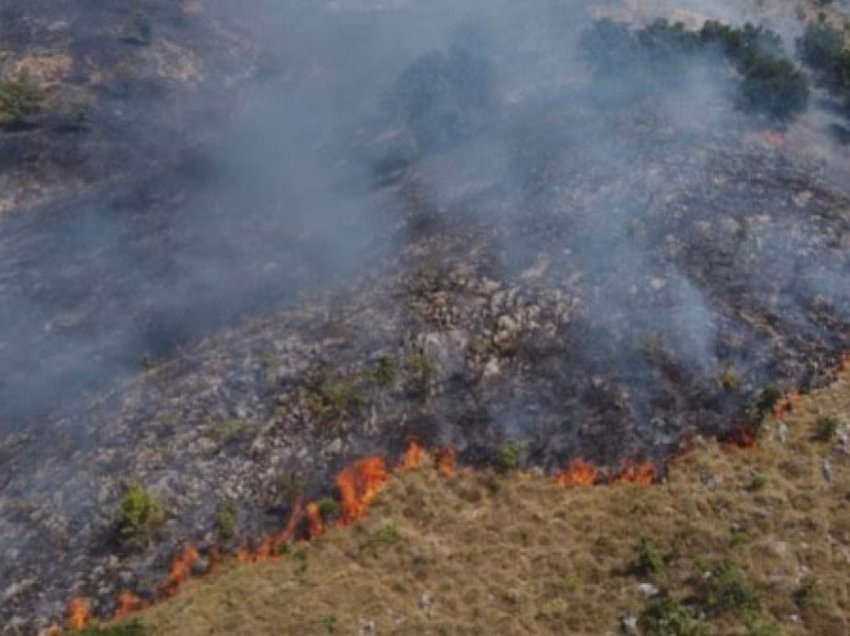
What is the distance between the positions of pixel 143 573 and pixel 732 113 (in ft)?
101

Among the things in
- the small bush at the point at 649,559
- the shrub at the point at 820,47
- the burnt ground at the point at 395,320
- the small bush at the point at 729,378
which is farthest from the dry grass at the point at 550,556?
the shrub at the point at 820,47

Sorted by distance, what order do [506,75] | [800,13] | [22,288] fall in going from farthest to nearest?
[800,13]
[506,75]
[22,288]

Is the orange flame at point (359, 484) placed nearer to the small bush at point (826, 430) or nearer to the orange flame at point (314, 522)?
the orange flame at point (314, 522)

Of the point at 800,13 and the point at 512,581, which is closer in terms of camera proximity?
the point at 512,581

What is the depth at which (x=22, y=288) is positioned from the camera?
35531 millimetres

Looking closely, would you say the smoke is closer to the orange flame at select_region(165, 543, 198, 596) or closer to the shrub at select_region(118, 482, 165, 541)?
the shrub at select_region(118, 482, 165, 541)

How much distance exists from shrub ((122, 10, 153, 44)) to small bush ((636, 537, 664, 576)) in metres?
44.9

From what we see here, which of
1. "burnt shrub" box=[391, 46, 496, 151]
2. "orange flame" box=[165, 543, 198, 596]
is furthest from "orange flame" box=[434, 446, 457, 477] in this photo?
"burnt shrub" box=[391, 46, 496, 151]

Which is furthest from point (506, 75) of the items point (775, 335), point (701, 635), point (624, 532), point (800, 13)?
point (701, 635)

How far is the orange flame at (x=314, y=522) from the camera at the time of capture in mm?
24250

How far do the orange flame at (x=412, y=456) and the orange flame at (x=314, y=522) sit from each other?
9.24 feet

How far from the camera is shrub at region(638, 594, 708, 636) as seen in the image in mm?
20562

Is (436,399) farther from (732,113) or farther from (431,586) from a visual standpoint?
(732,113)

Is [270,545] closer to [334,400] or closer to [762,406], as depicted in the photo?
[334,400]
